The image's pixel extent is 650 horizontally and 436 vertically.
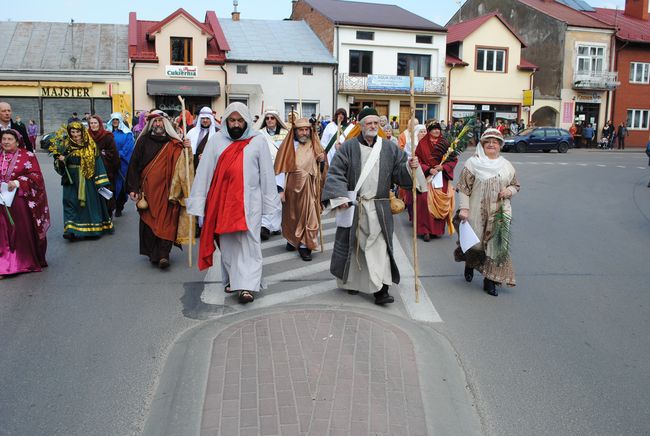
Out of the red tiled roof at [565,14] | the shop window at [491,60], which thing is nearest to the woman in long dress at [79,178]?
the shop window at [491,60]

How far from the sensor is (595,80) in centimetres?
4372

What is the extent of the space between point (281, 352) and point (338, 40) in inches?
1406

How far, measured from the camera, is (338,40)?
127 feet

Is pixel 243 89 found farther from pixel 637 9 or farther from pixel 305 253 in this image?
pixel 637 9

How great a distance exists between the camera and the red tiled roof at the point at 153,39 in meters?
35.3

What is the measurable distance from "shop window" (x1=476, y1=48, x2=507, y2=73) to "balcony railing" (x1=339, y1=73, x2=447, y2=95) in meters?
3.37

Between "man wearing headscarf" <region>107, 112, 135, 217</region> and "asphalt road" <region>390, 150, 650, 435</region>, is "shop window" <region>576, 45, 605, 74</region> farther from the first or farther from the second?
"man wearing headscarf" <region>107, 112, 135, 217</region>

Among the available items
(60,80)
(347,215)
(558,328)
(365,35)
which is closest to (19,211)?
(347,215)

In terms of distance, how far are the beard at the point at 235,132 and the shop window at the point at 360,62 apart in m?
33.9

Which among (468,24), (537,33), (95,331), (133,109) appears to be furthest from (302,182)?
(537,33)

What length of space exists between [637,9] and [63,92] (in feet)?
137

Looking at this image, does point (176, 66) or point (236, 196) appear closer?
point (236, 196)

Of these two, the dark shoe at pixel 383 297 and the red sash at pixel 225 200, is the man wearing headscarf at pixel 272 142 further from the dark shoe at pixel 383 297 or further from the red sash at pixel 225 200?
the dark shoe at pixel 383 297

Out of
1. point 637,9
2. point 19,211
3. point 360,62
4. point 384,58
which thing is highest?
point 637,9
